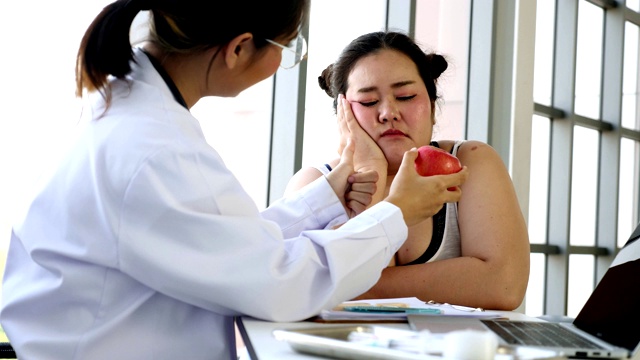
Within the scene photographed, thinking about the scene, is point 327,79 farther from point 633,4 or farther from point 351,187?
point 633,4

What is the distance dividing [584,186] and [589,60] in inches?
32.0

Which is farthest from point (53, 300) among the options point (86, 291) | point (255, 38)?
point (255, 38)

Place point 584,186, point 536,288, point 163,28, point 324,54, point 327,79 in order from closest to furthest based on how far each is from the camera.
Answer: point 163,28 → point 327,79 → point 324,54 → point 536,288 → point 584,186

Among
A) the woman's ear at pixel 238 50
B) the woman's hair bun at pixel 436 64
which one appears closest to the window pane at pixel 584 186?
the woman's hair bun at pixel 436 64

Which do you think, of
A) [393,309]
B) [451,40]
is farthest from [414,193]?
[451,40]

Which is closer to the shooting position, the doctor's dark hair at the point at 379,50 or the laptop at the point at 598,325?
the laptop at the point at 598,325

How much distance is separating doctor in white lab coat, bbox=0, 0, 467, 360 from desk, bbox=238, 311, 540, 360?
2 cm

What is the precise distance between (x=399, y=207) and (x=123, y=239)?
1.50 ft

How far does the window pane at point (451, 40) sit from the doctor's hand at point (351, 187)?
8.02ft

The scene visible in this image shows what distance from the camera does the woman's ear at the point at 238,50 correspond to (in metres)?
1.33

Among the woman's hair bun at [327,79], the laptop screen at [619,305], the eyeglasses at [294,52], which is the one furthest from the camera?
the woman's hair bun at [327,79]

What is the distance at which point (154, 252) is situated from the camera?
1.16 m

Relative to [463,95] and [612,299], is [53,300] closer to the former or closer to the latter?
[612,299]

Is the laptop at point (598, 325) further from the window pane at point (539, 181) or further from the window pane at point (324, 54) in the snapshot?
the window pane at point (539, 181)
